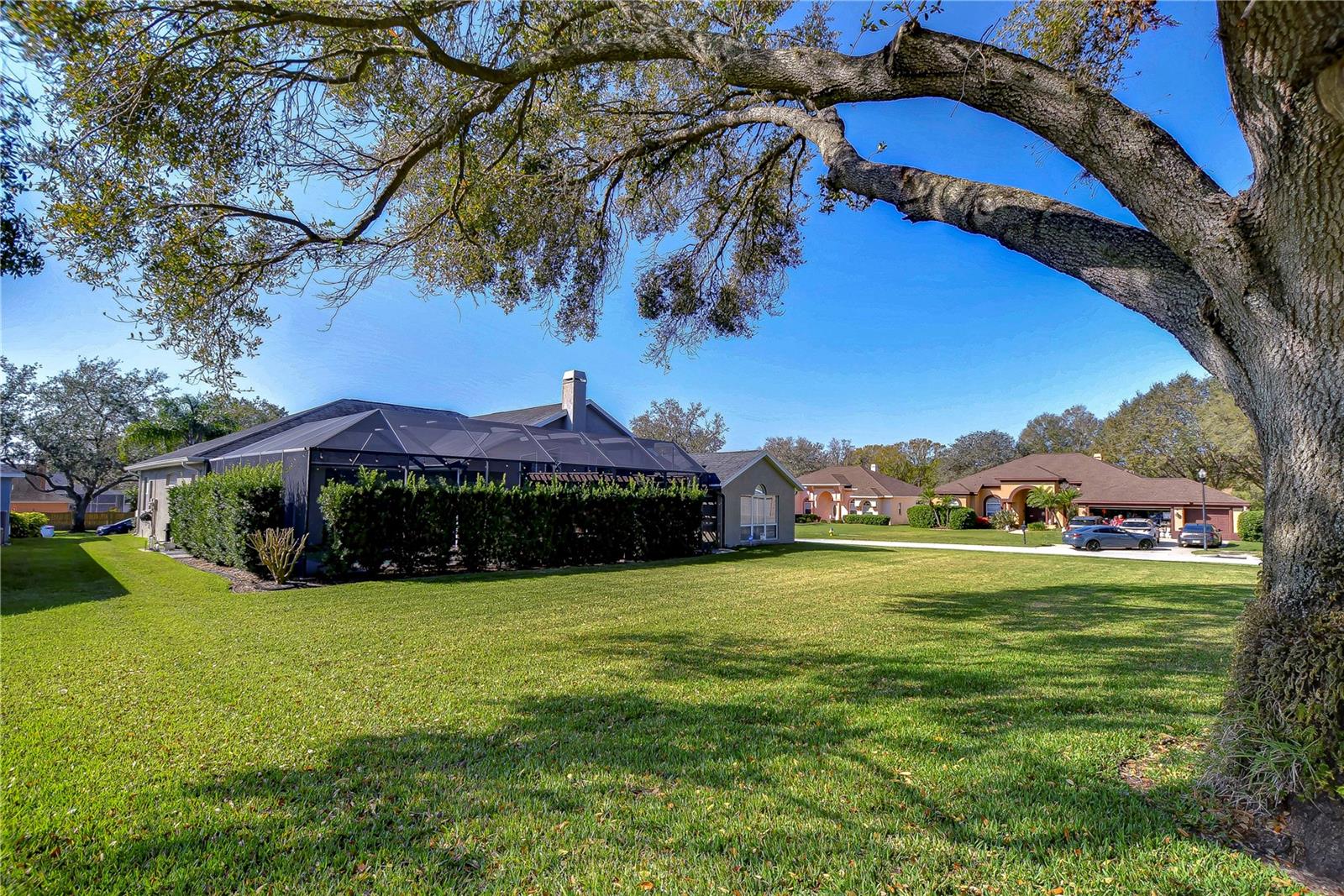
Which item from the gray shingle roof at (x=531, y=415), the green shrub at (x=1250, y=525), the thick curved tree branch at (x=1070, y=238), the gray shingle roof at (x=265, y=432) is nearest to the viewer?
the thick curved tree branch at (x=1070, y=238)

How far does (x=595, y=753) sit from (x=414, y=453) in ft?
42.2

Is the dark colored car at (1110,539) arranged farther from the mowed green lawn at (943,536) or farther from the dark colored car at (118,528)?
the dark colored car at (118,528)

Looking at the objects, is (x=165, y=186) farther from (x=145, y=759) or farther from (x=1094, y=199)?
(x=1094, y=199)

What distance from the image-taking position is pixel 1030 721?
4.54 meters

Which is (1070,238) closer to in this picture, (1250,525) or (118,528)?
(118,528)

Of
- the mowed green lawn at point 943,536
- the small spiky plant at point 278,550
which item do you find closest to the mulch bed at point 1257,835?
the small spiky plant at point 278,550

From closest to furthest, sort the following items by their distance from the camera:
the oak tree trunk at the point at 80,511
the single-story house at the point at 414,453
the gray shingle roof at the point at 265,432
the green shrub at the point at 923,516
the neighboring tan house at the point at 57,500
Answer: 1. the single-story house at the point at 414,453
2. the gray shingle roof at the point at 265,432
3. the oak tree trunk at the point at 80,511
4. the neighboring tan house at the point at 57,500
5. the green shrub at the point at 923,516

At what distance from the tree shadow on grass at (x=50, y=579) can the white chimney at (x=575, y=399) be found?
13.6 meters

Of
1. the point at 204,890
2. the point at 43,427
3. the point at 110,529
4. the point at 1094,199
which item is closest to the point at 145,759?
the point at 204,890

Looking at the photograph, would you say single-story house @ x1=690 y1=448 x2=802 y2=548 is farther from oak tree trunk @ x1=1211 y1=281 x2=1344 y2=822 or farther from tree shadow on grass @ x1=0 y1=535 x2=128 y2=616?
oak tree trunk @ x1=1211 y1=281 x2=1344 y2=822

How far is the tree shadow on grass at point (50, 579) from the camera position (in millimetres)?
9484

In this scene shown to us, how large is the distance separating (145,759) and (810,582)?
38.1ft

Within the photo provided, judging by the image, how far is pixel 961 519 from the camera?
41.8 m

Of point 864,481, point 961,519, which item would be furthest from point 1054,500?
point 864,481
